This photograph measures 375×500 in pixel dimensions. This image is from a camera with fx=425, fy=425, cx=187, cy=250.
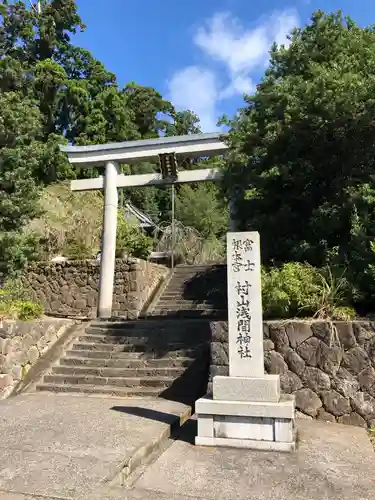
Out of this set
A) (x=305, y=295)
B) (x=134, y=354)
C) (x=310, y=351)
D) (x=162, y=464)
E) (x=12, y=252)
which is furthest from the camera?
(x=12, y=252)

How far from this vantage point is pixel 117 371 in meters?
7.46

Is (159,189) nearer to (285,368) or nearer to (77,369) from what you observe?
(77,369)

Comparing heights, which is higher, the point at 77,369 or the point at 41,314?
the point at 41,314

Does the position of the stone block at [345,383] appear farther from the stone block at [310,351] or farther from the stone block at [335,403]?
the stone block at [310,351]

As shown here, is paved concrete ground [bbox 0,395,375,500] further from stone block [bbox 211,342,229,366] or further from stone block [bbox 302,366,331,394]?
stone block [bbox 211,342,229,366]

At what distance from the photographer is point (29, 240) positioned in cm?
1272

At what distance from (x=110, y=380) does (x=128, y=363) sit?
1.62 ft

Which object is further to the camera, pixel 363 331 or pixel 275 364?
pixel 275 364

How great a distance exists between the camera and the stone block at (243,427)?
4.53 m

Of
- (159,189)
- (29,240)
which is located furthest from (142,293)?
(159,189)

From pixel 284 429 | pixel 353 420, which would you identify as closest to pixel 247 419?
pixel 284 429

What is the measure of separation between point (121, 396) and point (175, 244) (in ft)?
33.5

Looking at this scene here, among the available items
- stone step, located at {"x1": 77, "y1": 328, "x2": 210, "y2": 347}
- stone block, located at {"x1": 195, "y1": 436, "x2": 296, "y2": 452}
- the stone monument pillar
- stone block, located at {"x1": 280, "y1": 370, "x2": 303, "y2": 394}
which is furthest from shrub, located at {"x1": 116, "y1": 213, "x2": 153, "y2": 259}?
stone block, located at {"x1": 195, "y1": 436, "x2": 296, "y2": 452}

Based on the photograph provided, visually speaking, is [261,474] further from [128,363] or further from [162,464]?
[128,363]
